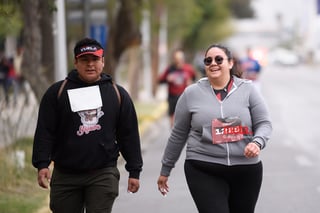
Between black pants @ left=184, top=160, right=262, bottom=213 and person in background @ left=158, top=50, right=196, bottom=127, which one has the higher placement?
black pants @ left=184, top=160, right=262, bottom=213

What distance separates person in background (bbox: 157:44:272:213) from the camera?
17.9 feet

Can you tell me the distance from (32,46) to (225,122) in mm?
8074

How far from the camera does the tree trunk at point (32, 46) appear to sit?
496 inches

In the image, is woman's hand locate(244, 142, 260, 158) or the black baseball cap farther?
the black baseball cap

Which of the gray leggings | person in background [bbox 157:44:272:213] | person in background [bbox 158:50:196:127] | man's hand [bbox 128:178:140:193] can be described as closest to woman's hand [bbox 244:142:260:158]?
person in background [bbox 157:44:272:213]

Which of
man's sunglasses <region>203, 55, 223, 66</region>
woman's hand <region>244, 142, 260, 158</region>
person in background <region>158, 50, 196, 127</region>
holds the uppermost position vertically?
man's sunglasses <region>203, 55, 223, 66</region>

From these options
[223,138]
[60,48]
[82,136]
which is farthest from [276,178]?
[82,136]

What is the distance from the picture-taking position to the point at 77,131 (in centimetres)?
550

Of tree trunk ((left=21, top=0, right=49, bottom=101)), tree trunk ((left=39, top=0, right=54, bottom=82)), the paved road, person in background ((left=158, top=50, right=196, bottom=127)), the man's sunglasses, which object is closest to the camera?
the man's sunglasses

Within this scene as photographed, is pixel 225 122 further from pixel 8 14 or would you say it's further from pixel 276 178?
pixel 276 178

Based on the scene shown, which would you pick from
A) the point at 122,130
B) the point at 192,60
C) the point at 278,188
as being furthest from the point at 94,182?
the point at 192,60

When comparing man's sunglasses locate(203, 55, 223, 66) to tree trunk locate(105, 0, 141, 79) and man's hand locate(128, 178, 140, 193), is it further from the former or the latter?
tree trunk locate(105, 0, 141, 79)

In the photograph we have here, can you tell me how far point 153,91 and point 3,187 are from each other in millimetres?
23340

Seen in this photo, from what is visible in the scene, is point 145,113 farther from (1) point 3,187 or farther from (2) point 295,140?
(1) point 3,187
